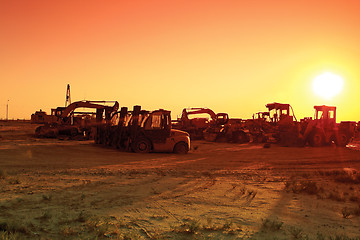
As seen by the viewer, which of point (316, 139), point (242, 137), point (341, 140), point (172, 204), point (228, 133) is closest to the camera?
point (172, 204)

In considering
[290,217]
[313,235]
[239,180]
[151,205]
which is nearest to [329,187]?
[239,180]

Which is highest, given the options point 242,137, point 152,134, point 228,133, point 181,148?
point 152,134

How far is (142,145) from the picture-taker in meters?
18.1

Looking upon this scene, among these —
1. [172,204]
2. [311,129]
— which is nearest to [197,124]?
[311,129]

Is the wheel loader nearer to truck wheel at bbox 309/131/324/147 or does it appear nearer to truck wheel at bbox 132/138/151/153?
truck wheel at bbox 309/131/324/147

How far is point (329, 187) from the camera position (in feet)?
33.3

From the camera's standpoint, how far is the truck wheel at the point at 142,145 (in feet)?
59.4

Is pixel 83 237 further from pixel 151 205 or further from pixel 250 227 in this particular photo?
pixel 250 227

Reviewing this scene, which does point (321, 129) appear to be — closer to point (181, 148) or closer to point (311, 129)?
point (311, 129)

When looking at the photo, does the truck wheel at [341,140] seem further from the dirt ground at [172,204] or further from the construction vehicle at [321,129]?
the dirt ground at [172,204]

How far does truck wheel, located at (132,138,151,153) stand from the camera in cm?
1811

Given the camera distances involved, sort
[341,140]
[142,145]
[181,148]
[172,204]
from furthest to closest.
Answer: [341,140] → [181,148] → [142,145] → [172,204]

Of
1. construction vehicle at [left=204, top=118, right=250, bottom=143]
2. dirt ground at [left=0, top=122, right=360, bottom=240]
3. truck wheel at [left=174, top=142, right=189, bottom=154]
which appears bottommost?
dirt ground at [left=0, top=122, right=360, bottom=240]

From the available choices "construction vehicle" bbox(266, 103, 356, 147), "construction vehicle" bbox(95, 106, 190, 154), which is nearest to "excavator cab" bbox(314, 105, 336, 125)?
"construction vehicle" bbox(266, 103, 356, 147)
